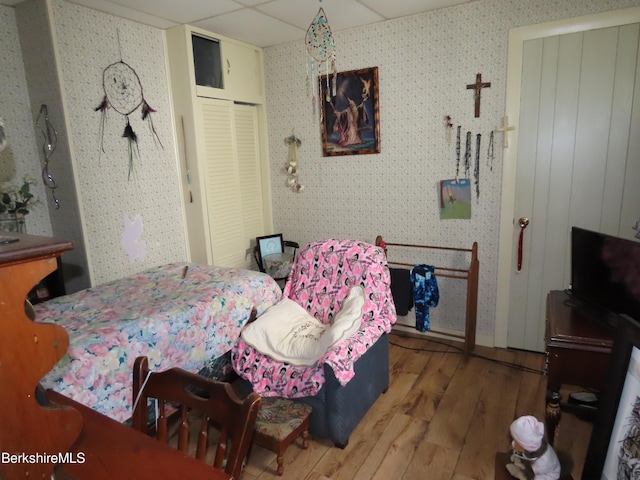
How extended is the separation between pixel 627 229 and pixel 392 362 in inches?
69.2

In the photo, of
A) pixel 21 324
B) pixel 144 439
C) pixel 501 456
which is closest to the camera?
pixel 21 324

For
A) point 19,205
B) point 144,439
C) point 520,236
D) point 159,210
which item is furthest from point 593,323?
point 19,205

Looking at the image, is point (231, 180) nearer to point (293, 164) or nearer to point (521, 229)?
point (293, 164)

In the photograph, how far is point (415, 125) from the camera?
10.4ft

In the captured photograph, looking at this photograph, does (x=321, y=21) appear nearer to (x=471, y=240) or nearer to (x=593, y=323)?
(x=471, y=240)

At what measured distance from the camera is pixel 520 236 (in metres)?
2.89

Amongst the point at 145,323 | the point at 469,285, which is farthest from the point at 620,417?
the point at 469,285

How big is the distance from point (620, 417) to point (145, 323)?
5.94 ft

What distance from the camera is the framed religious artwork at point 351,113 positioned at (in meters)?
3.28

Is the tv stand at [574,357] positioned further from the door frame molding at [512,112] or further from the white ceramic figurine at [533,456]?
the door frame molding at [512,112]

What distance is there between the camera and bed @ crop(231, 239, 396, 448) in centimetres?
204

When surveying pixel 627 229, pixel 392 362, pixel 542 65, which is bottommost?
pixel 392 362

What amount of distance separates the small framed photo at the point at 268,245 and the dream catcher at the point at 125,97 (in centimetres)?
127

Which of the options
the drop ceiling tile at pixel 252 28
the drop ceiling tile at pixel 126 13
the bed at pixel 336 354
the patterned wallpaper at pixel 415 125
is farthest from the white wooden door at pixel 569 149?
the drop ceiling tile at pixel 126 13
